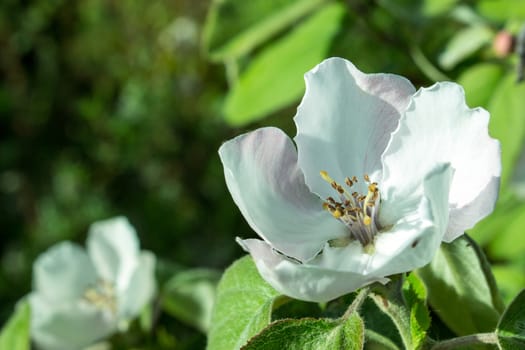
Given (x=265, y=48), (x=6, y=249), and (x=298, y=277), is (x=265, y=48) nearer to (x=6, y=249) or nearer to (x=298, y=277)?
(x=298, y=277)

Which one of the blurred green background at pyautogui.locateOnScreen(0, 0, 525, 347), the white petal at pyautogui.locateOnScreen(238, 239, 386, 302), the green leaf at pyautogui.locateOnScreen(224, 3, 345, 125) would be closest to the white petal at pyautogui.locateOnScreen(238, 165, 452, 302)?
the white petal at pyautogui.locateOnScreen(238, 239, 386, 302)

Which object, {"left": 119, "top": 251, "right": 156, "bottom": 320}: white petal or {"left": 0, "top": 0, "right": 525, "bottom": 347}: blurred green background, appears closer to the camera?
{"left": 119, "top": 251, "right": 156, "bottom": 320}: white petal

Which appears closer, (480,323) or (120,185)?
(480,323)

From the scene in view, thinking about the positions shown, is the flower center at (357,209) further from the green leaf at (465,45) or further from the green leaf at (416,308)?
the green leaf at (465,45)

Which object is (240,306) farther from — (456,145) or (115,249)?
(115,249)

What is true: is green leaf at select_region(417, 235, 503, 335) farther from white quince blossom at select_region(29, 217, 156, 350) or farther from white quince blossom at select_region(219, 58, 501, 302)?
white quince blossom at select_region(29, 217, 156, 350)

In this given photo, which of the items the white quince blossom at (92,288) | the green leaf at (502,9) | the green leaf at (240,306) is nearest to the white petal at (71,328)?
the white quince blossom at (92,288)

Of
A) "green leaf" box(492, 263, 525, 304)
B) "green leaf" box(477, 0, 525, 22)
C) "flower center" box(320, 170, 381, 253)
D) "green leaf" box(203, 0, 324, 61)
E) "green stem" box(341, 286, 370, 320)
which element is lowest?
"green leaf" box(492, 263, 525, 304)

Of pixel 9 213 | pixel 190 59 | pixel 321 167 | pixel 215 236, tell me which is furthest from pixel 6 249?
pixel 321 167
